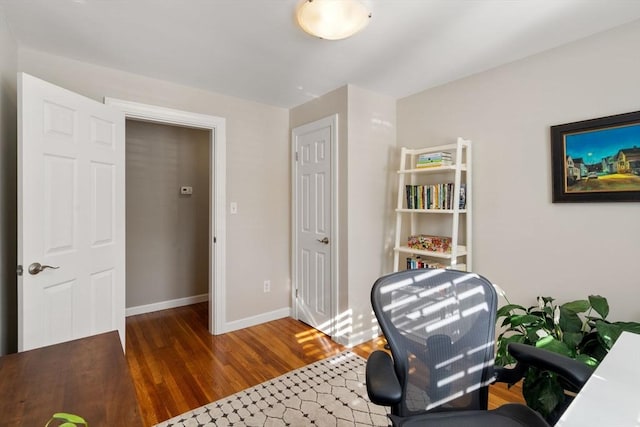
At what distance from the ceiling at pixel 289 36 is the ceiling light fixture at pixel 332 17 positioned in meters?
0.08

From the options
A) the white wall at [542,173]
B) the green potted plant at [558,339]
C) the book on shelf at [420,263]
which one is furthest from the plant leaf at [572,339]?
the book on shelf at [420,263]

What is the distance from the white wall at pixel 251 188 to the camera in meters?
2.77

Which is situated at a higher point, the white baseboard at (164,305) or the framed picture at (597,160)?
the framed picture at (597,160)

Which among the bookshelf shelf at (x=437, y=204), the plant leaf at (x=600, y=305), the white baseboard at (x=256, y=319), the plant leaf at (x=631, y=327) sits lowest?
the white baseboard at (x=256, y=319)

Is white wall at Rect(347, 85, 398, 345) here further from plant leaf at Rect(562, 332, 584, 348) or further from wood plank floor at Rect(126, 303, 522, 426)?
plant leaf at Rect(562, 332, 584, 348)

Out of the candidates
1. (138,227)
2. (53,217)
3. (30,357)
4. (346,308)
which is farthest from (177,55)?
(346,308)

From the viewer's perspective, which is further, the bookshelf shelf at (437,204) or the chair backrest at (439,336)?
the bookshelf shelf at (437,204)

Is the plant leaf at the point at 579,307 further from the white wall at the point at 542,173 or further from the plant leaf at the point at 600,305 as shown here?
the white wall at the point at 542,173

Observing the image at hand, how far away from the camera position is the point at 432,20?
172cm

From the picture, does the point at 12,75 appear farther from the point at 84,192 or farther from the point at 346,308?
the point at 346,308

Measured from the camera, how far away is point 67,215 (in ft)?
Answer: 6.15

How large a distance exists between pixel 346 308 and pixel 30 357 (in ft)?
6.92

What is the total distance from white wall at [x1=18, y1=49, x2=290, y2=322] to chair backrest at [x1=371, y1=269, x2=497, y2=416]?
2.14 metres

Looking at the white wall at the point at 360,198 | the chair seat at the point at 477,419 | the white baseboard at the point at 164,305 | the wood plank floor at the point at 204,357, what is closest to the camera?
the chair seat at the point at 477,419
